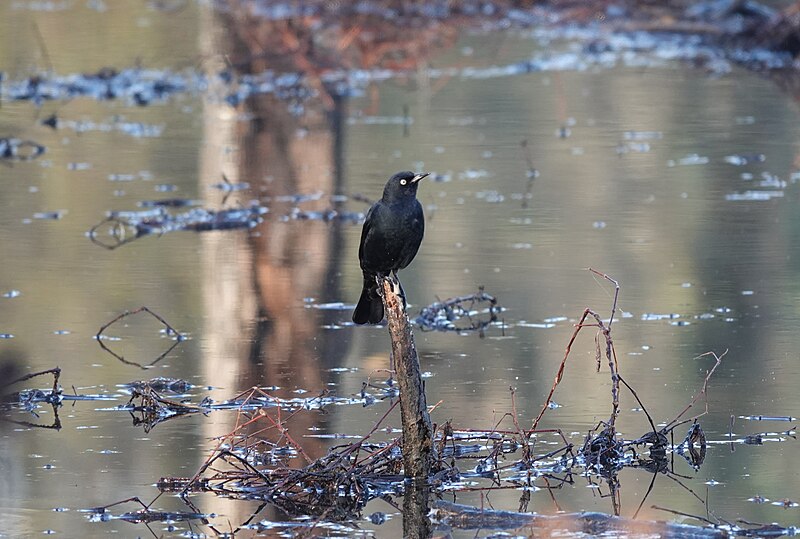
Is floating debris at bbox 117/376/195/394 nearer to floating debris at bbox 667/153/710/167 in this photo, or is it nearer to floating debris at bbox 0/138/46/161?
floating debris at bbox 667/153/710/167

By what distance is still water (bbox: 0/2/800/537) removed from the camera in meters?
6.52

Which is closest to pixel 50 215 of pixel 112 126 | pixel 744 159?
pixel 112 126

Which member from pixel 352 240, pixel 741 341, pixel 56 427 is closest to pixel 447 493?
pixel 56 427

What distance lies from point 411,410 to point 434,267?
4278mm

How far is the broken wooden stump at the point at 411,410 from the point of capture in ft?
19.5

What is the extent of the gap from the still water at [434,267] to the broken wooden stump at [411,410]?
0.26 m

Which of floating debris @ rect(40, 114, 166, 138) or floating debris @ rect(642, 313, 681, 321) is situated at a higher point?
floating debris @ rect(40, 114, 166, 138)

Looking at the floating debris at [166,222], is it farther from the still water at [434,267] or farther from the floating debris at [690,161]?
the floating debris at [690,161]

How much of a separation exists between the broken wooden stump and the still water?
26 centimetres

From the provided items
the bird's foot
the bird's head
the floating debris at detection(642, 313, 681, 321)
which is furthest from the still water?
the bird's head

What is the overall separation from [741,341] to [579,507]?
2.73m

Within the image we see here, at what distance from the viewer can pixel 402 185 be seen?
688cm

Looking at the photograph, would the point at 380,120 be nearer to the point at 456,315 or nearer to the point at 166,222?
the point at 166,222

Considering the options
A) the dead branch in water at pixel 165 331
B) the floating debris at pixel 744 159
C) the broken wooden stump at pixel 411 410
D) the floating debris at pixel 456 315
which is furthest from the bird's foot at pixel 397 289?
the floating debris at pixel 744 159
